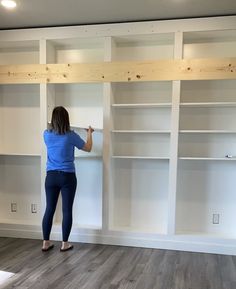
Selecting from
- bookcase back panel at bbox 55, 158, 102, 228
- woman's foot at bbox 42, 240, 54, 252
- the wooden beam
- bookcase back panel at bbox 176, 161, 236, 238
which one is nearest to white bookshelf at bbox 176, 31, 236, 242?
bookcase back panel at bbox 176, 161, 236, 238

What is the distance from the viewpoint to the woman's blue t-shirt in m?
3.25

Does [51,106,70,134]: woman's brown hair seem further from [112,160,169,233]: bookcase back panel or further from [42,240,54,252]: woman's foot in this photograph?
[42,240,54,252]: woman's foot

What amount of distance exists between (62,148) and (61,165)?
183mm

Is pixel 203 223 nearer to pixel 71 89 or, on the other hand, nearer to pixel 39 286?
pixel 39 286

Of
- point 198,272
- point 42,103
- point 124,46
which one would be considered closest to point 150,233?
point 198,272

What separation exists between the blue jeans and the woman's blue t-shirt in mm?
74

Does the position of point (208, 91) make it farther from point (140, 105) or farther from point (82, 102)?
point (82, 102)

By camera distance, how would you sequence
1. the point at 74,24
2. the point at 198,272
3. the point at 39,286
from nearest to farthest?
1. the point at 39,286
2. the point at 198,272
3. the point at 74,24

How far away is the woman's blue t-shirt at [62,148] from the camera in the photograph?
3254mm

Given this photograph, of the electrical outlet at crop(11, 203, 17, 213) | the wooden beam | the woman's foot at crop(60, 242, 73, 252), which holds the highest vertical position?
the wooden beam

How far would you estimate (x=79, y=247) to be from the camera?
3.54 meters

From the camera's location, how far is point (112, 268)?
117 inches

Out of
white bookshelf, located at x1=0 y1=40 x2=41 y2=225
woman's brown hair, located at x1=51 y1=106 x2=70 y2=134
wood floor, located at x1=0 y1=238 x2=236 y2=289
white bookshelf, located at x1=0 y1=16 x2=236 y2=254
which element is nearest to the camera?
wood floor, located at x1=0 y1=238 x2=236 y2=289

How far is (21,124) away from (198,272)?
272cm
